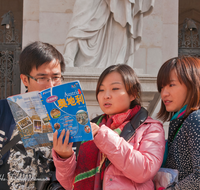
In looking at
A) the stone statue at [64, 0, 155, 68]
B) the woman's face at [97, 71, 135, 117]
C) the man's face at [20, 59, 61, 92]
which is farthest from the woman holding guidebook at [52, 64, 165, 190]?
the stone statue at [64, 0, 155, 68]

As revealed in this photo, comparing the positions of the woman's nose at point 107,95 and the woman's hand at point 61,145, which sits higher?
the woman's nose at point 107,95

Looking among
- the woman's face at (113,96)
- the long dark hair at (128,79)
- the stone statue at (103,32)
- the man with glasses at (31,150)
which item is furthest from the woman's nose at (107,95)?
the stone statue at (103,32)

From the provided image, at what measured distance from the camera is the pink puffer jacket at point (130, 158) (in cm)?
133

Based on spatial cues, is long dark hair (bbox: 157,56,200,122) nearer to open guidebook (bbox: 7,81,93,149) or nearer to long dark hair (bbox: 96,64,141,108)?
long dark hair (bbox: 96,64,141,108)

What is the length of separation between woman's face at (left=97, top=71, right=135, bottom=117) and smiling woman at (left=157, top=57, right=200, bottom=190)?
235 millimetres

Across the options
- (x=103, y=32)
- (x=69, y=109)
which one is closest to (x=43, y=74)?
(x=69, y=109)

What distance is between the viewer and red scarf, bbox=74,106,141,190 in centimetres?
150

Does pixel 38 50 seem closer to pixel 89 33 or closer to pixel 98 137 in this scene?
pixel 98 137

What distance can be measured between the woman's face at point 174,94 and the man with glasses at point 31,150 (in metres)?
0.65

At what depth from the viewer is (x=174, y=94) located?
62.5 inches

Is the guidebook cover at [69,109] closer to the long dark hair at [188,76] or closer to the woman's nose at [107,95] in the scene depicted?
the woman's nose at [107,95]

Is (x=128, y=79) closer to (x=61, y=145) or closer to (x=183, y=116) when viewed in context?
(x=183, y=116)

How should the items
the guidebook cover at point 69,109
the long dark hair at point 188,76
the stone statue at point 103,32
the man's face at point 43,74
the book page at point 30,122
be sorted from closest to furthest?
the guidebook cover at point 69,109
the book page at point 30,122
the long dark hair at point 188,76
the man's face at point 43,74
the stone statue at point 103,32

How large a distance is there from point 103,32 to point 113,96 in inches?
101
